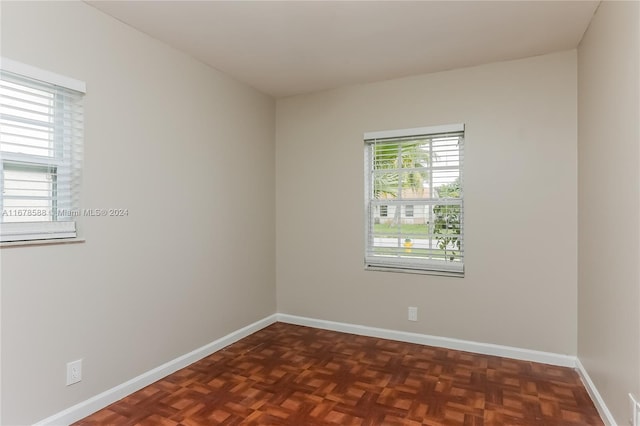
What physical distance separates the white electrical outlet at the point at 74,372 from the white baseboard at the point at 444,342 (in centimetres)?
226

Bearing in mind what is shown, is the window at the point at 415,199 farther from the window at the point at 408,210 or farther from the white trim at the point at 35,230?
the white trim at the point at 35,230

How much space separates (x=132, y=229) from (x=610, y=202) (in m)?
3.06

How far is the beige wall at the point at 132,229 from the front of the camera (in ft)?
6.76

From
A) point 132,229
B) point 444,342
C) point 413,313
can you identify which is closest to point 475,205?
point 413,313

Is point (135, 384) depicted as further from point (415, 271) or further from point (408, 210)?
point (408, 210)

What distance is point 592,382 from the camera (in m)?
2.53

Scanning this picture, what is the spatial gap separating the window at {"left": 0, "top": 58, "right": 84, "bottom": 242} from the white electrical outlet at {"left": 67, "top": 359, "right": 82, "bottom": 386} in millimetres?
778

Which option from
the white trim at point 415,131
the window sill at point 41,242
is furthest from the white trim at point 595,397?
the window sill at point 41,242

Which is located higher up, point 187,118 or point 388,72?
point 388,72

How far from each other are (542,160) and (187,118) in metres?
2.97

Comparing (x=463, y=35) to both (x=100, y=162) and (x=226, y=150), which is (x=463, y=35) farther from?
(x=100, y=162)

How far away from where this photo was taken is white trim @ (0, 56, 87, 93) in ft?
6.40

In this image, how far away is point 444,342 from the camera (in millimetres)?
3463

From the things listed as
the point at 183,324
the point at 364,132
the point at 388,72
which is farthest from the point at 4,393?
the point at 388,72
